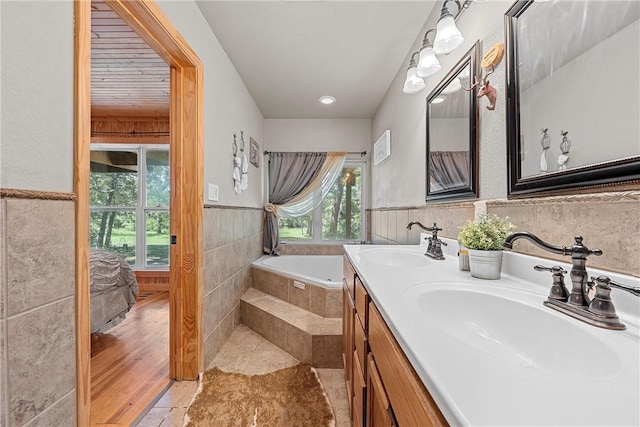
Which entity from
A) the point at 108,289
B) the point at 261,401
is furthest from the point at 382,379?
the point at 108,289

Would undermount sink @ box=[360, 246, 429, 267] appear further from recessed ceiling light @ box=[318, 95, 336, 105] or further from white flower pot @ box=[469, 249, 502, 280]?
recessed ceiling light @ box=[318, 95, 336, 105]

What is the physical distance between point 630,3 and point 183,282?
2.13 meters

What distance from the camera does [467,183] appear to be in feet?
4.38

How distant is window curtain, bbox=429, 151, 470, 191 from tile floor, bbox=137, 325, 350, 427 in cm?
140

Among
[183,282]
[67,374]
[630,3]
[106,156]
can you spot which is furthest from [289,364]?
[106,156]

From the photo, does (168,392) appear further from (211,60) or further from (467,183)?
(211,60)

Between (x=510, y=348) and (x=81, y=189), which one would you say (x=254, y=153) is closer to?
(x=81, y=189)

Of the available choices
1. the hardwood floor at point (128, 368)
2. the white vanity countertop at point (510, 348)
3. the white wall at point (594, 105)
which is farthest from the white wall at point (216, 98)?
the white wall at point (594, 105)

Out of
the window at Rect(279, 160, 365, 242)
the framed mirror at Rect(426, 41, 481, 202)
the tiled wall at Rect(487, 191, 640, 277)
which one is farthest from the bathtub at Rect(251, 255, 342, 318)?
the tiled wall at Rect(487, 191, 640, 277)

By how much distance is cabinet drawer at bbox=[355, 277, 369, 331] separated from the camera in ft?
3.19

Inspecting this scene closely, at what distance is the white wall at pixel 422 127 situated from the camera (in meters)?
1.11

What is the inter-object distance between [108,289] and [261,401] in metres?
1.58

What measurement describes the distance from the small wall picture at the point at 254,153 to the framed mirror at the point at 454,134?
1964 millimetres

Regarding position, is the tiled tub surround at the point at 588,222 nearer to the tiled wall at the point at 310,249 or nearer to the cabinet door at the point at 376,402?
the cabinet door at the point at 376,402
